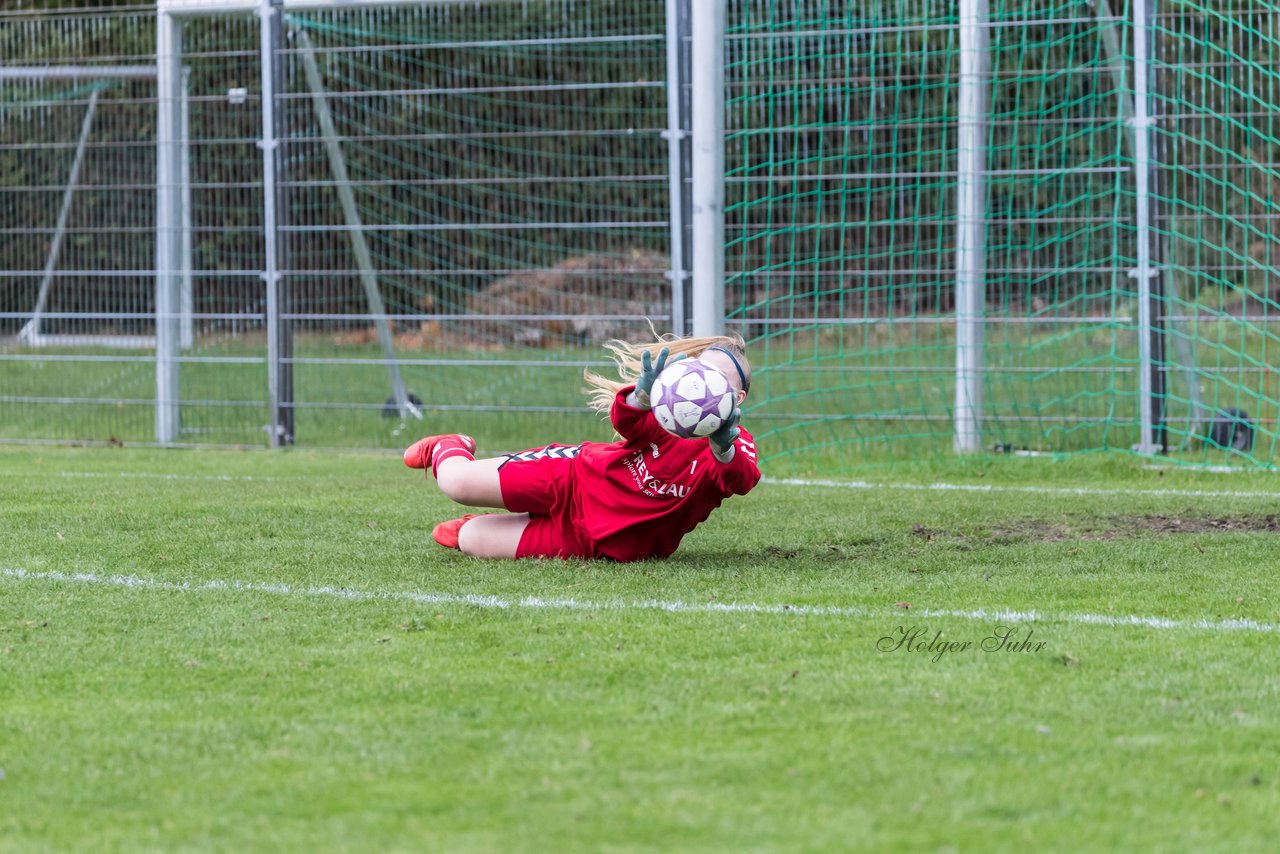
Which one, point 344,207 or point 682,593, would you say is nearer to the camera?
point 682,593

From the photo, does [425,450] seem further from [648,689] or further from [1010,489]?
[1010,489]

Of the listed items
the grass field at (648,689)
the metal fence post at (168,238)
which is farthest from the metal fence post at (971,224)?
the metal fence post at (168,238)

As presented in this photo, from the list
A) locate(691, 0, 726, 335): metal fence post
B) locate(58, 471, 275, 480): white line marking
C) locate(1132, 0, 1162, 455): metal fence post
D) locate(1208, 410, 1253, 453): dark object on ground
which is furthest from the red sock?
locate(1208, 410, 1253, 453): dark object on ground

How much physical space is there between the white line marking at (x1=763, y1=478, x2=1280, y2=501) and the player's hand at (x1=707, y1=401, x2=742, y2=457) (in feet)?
9.39

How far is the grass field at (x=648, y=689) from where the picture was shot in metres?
2.82

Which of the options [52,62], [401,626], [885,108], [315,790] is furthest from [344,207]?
[315,790]

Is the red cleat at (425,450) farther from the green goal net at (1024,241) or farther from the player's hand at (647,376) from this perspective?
the green goal net at (1024,241)

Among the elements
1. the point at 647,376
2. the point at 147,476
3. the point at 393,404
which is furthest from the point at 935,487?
the point at 393,404

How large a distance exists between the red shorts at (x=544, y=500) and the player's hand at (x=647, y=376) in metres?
0.55

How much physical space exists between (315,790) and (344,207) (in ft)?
26.6

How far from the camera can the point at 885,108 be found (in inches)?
442

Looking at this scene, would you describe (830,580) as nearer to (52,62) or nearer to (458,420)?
(458,420)

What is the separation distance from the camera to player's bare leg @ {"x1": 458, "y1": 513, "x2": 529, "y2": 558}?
5.64m

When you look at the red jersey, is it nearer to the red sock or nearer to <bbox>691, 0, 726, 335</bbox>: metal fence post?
the red sock
